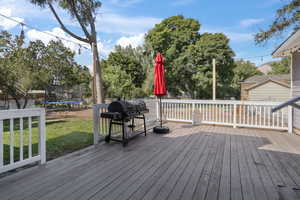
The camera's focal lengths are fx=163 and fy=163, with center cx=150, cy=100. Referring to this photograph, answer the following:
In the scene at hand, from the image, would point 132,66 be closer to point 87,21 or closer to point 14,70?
point 87,21

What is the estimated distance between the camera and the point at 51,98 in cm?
1310

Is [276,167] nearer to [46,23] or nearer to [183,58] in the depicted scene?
[46,23]

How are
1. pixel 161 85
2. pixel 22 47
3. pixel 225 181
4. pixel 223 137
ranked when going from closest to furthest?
pixel 225 181
pixel 223 137
pixel 161 85
pixel 22 47

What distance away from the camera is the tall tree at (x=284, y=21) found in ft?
19.5

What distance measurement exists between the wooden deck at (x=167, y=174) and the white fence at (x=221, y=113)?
5.64ft

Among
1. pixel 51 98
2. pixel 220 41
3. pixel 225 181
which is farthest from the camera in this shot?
pixel 220 41

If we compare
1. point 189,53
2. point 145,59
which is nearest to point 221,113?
point 189,53

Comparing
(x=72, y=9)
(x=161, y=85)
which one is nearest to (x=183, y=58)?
(x=72, y=9)

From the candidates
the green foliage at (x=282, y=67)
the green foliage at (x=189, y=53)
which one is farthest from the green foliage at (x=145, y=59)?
the green foliage at (x=282, y=67)

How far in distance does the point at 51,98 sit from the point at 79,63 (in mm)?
5261

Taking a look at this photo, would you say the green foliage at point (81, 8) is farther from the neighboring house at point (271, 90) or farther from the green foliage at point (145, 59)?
the neighboring house at point (271, 90)

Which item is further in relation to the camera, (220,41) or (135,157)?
(220,41)

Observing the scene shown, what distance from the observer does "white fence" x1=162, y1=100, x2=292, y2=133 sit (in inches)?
198

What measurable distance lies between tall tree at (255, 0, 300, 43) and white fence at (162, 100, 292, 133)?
338 centimetres
